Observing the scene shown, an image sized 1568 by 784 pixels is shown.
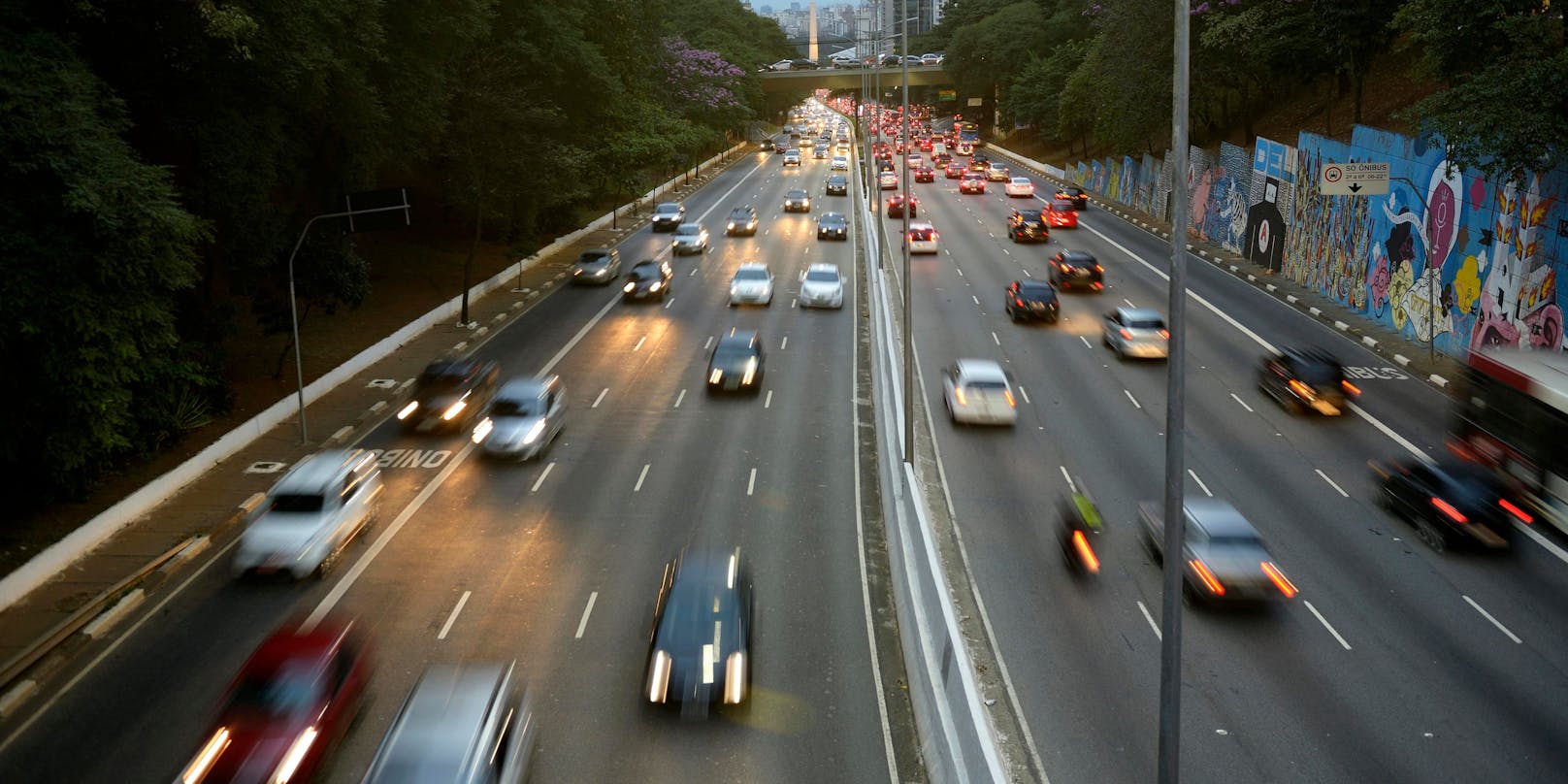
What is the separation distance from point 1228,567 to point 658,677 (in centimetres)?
967

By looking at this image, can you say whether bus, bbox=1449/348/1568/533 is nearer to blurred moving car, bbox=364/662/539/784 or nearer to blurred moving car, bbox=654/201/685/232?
blurred moving car, bbox=364/662/539/784

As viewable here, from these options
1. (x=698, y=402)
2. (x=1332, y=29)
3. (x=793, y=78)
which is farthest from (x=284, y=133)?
(x=793, y=78)

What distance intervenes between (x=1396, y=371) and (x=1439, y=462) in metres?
12.8

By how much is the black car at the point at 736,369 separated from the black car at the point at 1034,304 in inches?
441

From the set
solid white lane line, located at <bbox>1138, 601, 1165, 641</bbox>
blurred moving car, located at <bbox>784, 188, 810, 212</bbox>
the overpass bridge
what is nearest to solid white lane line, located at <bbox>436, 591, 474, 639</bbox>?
solid white lane line, located at <bbox>1138, 601, 1165, 641</bbox>

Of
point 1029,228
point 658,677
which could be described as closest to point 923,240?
point 1029,228

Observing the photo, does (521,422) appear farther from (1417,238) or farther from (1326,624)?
(1417,238)

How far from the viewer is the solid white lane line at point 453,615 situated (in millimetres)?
19094

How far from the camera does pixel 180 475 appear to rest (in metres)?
26.7

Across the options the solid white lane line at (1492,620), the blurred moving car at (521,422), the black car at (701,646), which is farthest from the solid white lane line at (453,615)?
the solid white lane line at (1492,620)

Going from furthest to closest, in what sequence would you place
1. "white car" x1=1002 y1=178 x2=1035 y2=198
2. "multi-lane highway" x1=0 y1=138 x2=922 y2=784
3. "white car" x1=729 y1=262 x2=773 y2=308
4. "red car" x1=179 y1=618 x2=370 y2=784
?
"white car" x1=1002 y1=178 x2=1035 y2=198, "white car" x1=729 y1=262 x2=773 y2=308, "multi-lane highway" x1=0 y1=138 x2=922 y2=784, "red car" x1=179 y1=618 x2=370 y2=784

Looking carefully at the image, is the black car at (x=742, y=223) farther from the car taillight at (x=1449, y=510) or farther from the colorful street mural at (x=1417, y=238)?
the car taillight at (x=1449, y=510)

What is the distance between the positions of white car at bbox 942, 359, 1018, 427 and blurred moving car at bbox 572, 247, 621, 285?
79.8 feet

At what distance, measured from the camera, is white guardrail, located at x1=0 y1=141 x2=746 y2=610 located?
70.5 feet
